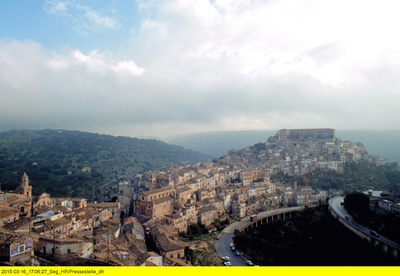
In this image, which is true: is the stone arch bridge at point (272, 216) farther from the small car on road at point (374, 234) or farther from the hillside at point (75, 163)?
the hillside at point (75, 163)

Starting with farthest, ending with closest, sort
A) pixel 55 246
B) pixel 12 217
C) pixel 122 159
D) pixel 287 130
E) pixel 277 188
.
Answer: pixel 122 159 < pixel 287 130 < pixel 277 188 < pixel 12 217 < pixel 55 246

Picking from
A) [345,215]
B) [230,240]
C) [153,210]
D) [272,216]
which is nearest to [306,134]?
[272,216]

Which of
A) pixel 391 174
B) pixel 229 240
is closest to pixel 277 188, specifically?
pixel 229 240

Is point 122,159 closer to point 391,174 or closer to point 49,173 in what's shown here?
point 49,173

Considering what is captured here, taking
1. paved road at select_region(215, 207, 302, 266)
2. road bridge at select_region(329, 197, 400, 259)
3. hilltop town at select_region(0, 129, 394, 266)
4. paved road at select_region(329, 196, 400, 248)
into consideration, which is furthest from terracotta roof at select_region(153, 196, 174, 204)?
paved road at select_region(329, 196, 400, 248)

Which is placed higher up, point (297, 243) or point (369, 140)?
point (369, 140)
